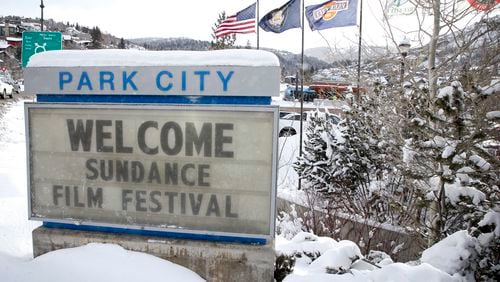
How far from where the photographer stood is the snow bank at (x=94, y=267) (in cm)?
334

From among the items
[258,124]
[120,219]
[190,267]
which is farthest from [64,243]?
[258,124]

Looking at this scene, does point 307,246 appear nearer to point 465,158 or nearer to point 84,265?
point 465,158

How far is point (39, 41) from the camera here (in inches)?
402

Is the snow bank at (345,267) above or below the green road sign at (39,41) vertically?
below

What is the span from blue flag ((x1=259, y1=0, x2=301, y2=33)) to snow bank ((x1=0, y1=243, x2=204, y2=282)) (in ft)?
47.6

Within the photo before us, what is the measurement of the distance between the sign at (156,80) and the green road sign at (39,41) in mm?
7222

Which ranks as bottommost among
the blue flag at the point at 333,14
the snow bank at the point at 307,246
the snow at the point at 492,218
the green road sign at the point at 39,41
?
the snow bank at the point at 307,246

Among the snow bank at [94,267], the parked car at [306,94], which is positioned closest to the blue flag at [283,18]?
the snow bank at [94,267]

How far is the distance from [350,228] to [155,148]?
6.69 metres

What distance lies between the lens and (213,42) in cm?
2373

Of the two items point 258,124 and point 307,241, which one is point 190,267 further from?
point 307,241

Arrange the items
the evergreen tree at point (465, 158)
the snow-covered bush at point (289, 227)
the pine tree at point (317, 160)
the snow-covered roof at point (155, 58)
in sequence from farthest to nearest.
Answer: the pine tree at point (317, 160)
the snow-covered bush at point (289, 227)
the evergreen tree at point (465, 158)
the snow-covered roof at point (155, 58)

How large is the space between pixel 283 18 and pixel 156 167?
14.4 meters

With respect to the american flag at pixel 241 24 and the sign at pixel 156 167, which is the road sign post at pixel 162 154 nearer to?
the sign at pixel 156 167
